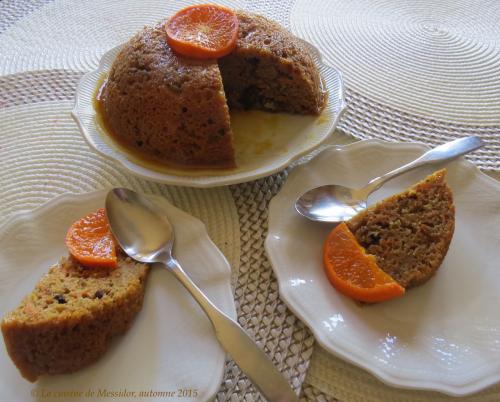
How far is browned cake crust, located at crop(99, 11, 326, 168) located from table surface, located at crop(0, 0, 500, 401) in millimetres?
104

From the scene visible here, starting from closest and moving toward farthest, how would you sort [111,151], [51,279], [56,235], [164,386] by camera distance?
[164,386]
[51,279]
[56,235]
[111,151]

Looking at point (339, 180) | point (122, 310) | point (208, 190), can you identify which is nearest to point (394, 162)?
point (339, 180)

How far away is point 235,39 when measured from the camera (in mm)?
1203

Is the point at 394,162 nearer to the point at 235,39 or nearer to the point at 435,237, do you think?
the point at 435,237

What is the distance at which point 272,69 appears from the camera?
1278mm

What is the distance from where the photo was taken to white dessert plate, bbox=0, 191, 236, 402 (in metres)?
0.75

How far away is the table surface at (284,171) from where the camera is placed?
34.3 inches

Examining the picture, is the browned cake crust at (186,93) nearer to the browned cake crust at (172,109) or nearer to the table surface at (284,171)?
the browned cake crust at (172,109)

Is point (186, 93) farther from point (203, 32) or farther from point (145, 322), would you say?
point (145, 322)

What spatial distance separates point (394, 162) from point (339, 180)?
15cm

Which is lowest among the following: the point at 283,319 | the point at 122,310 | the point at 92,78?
the point at 283,319

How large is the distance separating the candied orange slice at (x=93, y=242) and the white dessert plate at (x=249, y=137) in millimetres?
147

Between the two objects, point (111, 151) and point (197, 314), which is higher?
point (111, 151)

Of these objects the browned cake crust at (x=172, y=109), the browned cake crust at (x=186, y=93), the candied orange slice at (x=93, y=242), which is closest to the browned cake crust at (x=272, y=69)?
the browned cake crust at (x=186, y=93)
